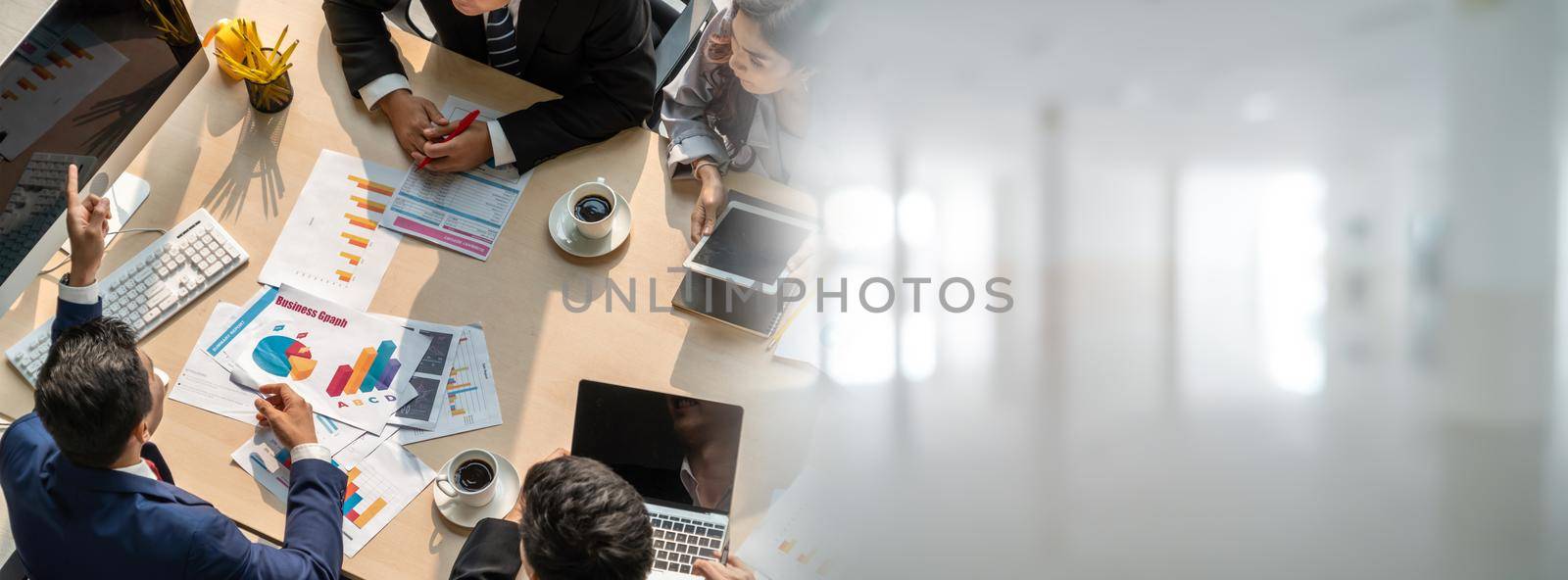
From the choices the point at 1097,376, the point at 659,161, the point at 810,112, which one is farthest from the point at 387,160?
the point at 1097,376

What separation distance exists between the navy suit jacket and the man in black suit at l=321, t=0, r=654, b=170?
0.53 meters

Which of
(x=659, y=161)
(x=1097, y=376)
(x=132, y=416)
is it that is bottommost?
(x=132, y=416)

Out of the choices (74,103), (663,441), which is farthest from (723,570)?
(74,103)

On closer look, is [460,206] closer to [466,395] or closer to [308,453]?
[466,395]

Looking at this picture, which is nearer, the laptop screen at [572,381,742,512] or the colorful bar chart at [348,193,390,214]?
the laptop screen at [572,381,742,512]

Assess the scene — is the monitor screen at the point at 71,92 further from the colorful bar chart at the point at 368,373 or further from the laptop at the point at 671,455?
the laptop at the point at 671,455

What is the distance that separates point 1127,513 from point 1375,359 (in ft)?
0.41

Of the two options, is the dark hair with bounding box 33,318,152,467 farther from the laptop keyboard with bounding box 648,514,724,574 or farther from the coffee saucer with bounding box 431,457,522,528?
the laptop keyboard with bounding box 648,514,724,574

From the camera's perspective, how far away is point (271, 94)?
131cm

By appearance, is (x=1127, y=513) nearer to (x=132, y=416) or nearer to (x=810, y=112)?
(x=810, y=112)

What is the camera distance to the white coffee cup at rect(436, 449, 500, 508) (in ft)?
3.60

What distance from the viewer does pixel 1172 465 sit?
353 millimetres

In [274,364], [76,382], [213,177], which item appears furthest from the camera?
[213,177]

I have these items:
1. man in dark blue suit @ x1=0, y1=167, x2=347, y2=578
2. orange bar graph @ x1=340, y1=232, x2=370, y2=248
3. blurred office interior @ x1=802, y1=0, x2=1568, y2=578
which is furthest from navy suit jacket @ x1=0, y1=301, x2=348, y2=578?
blurred office interior @ x1=802, y1=0, x2=1568, y2=578
